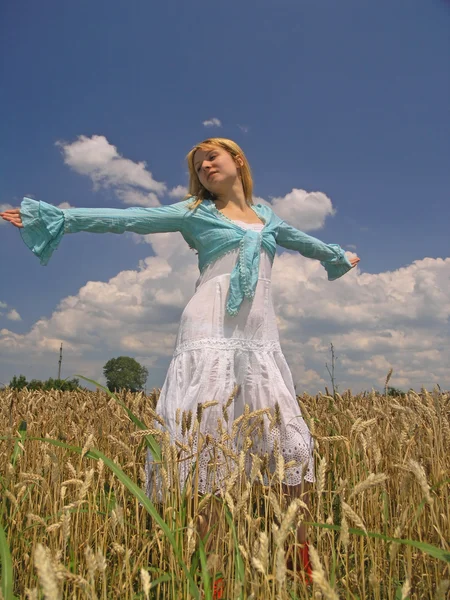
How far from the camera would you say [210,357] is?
239 centimetres

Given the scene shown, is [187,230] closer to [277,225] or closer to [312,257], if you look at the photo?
[277,225]

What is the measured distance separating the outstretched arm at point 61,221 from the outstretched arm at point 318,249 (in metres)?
0.80

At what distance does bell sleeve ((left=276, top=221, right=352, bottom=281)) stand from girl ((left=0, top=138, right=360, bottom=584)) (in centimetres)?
2

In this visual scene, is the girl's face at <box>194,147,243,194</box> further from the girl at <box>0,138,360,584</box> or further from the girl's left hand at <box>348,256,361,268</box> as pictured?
the girl's left hand at <box>348,256,361,268</box>

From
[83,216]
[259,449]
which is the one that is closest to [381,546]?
[259,449]

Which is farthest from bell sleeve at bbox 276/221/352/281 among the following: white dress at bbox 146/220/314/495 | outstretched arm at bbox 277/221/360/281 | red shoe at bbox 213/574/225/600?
red shoe at bbox 213/574/225/600

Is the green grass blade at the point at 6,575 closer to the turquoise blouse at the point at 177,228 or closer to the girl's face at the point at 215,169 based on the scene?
the turquoise blouse at the point at 177,228

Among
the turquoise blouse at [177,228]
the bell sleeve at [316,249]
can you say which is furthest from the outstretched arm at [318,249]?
the turquoise blouse at [177,228]

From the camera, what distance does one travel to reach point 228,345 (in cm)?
246

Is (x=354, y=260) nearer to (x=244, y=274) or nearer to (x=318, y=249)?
(x=318, y=249)

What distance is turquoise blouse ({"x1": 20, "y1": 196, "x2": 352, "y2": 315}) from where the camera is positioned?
8.47 feet

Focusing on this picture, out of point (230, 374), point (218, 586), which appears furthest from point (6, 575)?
point (230, 374)

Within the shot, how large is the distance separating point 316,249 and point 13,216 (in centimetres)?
175

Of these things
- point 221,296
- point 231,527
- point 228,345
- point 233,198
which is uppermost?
point 233,198
